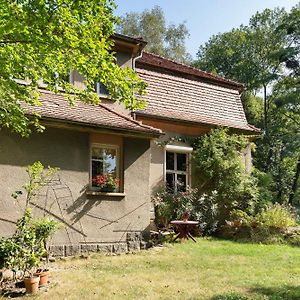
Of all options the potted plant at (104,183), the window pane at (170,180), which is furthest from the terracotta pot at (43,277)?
the window pane at (170,180)

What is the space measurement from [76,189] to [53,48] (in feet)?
15.9

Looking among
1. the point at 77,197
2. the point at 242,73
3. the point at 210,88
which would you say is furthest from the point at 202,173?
the point at 242,73

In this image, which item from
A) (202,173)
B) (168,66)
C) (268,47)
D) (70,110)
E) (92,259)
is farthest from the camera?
(268,47)

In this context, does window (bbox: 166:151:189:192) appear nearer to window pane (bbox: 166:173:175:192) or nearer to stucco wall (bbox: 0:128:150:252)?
window pane (bbox: 166:173:175:192)

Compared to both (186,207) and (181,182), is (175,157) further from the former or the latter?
(186,207)

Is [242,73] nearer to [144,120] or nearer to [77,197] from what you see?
[144,120]

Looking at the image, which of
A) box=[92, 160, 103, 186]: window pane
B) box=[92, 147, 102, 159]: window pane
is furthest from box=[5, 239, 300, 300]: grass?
box=[92, 147, 102, 159]: window pane

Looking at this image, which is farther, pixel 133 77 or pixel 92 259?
pixel 92 259

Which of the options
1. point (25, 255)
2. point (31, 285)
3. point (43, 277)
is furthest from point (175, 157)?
point (31, 285)

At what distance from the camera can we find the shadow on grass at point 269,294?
6.36 m

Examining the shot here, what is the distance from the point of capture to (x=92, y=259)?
9.86m

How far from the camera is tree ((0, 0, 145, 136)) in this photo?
6.24 meters

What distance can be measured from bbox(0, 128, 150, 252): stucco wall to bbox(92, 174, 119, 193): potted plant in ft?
0.86

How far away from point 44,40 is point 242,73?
1180 inches
